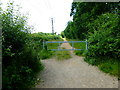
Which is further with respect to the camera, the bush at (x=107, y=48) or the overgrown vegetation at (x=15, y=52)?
the bush at (x=107, y=48)

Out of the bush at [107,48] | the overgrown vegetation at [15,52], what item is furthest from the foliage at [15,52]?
the bush at [107,48]

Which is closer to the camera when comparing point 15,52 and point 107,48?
point 15,52

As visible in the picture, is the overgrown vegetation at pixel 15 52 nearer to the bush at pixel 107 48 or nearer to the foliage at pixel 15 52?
the foliage at pixel 15 52

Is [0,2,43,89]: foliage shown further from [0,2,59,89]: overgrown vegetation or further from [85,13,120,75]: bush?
[85,13,120,75]: bush

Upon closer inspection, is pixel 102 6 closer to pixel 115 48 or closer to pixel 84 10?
pixel 84 10

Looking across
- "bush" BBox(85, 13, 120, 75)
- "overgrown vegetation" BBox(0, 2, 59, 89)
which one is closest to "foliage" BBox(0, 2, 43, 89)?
"overgrown vegetation" BBox(0, 2, 59, 89)

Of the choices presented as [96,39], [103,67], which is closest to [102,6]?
[96,39]

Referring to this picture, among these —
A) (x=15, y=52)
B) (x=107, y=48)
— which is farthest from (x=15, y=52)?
(x=107, y=48)

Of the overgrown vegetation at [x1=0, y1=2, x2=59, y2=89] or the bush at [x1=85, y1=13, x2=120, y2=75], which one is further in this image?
the bush at [x1=85, y1=13, x2=120, y2=75]

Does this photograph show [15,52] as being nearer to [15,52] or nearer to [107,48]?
[15,52]

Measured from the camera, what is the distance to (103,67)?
12.9 ft

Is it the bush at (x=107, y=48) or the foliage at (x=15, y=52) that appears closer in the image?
the foliage at (x=15, y=52)

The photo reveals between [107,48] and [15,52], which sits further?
[107,48]

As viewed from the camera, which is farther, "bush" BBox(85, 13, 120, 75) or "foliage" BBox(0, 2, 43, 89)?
"bush" BBox(85, 13, 120, 75)
